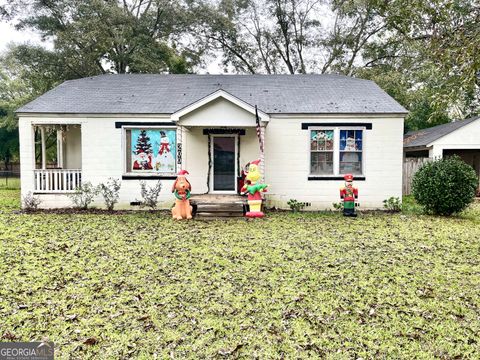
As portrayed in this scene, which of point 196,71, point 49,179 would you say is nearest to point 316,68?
point 196,71

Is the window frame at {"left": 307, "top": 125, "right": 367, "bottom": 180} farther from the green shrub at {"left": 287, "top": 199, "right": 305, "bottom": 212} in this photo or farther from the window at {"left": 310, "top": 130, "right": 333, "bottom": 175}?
the green shrub at {"left": 287, "top": 199, "right": 305, "bottom": 212}

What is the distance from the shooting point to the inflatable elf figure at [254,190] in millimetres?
9922

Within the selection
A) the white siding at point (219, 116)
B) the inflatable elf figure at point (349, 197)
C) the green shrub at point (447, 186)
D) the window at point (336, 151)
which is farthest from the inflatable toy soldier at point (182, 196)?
the green shrub at point (447, 186)

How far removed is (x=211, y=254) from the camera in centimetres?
621

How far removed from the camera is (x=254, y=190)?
9.93 m

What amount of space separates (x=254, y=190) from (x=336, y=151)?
138 inches

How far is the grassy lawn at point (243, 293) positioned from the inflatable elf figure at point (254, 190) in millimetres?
1996

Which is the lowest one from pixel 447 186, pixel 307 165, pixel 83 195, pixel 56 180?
pixel 83 195

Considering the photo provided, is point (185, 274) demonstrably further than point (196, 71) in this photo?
No

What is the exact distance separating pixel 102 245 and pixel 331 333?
202 inches

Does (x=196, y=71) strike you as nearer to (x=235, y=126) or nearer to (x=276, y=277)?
(x=235, y=126)

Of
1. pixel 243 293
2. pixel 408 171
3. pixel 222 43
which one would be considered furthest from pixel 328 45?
pixel 243 293

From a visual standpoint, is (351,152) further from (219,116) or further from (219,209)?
(219,209)

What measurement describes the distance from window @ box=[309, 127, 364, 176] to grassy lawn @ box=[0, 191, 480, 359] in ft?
12.6
